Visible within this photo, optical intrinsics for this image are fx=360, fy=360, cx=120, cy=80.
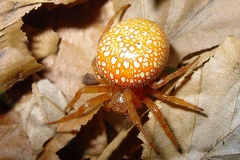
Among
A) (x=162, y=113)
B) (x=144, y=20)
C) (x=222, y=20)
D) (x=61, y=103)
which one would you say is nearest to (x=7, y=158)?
(x=61, y=103)

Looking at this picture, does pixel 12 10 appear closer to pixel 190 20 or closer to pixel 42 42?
pixel 42 42

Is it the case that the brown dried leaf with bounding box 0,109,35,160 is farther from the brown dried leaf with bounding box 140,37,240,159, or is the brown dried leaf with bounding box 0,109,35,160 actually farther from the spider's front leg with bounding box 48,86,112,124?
the brown dried leaf with bounding box 140,37,240,159

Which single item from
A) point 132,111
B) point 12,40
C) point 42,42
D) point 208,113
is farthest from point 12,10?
point 208,113

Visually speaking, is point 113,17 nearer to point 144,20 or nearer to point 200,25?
point 144,20

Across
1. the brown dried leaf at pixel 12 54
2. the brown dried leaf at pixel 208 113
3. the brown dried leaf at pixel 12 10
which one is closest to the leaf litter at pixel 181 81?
the brown dried leaf at pixel 208 113

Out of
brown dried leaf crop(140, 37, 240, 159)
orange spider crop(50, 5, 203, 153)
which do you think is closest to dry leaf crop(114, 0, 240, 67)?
orange spider crop(50, 5, 203, 153)

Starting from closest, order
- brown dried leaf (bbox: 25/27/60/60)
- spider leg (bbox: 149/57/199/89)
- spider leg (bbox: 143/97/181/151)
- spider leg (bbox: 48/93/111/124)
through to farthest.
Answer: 1. spider leg (bbox: 143/97/181/151)
2. spider leg (bbox: 149/57/199/89)
3. spider leg (bbox: 48/93/111/124)
4. brown dried leaf (bbox: 25/27/60/60)
